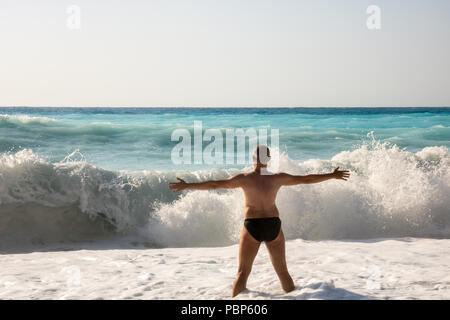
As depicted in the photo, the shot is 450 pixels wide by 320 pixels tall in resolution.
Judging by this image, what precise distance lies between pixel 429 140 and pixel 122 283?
25032 millimetres

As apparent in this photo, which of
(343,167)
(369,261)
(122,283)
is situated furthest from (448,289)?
(343,167)

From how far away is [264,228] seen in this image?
454cm

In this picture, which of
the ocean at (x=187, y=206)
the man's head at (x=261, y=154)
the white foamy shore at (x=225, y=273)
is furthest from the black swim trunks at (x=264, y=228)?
the ocean at (x=187, y=206)

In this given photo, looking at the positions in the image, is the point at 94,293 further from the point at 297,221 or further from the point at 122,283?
the point at 297,221

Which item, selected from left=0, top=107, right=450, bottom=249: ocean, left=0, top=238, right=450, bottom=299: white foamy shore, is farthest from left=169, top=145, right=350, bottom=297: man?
left=0, top=107, right=450, bottom=249: ocean

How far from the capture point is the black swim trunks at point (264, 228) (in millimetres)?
4543

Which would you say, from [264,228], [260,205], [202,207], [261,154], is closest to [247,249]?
[264,228]

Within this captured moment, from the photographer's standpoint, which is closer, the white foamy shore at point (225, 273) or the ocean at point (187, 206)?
the white foamy shore at point (225, 273)

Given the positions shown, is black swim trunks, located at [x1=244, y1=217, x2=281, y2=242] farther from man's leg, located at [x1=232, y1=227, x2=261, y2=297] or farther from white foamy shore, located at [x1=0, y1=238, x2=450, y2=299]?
white foamy shore, located at [x1=0, y1=238, x2=450, y2=299]

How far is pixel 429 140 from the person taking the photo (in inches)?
1037

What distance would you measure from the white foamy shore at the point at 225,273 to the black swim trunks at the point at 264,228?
28.6 inches

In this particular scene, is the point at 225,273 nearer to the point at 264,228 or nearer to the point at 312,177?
the point at 264,228

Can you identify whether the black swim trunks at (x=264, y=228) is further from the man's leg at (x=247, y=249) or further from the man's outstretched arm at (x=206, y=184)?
the man's outstretched arm at (x=206, y=184)

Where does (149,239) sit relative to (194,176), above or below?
below
